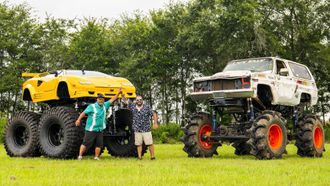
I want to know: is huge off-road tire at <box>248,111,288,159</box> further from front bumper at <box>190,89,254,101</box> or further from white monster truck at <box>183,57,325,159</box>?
front bumper at <box>190,89,254,101</box>

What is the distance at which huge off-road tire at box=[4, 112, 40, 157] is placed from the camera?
53.6 ft

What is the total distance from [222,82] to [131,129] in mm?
3052

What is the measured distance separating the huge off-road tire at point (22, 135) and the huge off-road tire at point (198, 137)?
4446 mm

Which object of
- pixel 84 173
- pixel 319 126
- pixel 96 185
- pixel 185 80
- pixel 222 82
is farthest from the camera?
pixel 185 80

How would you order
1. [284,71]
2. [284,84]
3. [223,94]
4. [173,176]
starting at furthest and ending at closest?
[284,84], [284,71], [223,94], [173,176]

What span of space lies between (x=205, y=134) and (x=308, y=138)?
10.1 feet

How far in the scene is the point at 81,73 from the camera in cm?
1627

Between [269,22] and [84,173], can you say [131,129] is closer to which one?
[84,173]

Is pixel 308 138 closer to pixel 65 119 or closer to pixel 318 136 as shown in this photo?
pixel 318 136

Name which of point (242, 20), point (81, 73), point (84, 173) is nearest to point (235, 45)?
point (242, 20)

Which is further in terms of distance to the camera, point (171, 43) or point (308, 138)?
point (171, 43)

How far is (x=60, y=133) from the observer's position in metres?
15.8

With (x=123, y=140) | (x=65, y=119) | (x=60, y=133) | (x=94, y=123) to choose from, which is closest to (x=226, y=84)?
(x=123, y=140)

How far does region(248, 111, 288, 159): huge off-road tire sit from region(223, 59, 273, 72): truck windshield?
63.7 inches
